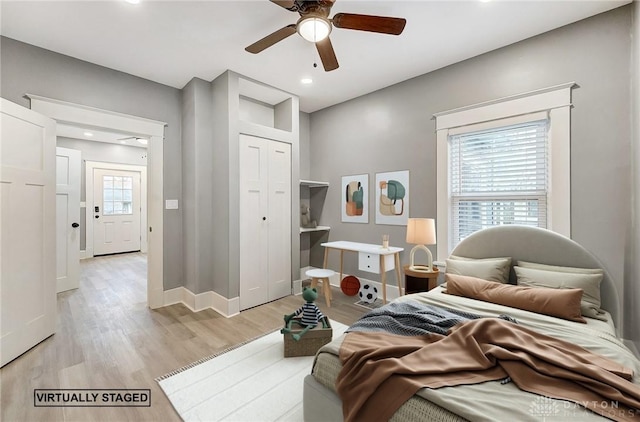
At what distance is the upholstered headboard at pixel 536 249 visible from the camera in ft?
6.73

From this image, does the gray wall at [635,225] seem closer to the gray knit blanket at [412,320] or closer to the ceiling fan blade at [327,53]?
the gray knit blanket at [412,320]

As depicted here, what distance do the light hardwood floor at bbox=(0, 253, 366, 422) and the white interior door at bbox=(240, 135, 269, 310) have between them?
0.24 meters

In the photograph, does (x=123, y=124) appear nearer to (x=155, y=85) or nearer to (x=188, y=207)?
(x=155, y=85)

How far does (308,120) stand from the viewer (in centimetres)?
479

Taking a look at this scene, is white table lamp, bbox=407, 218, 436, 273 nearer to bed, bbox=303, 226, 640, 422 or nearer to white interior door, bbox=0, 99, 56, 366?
bed, bbox=303, 226, 640, 422

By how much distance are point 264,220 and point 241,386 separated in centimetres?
203

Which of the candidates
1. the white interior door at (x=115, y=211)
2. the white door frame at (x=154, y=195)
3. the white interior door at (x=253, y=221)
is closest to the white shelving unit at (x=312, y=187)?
the white interior door at (x=253, y=221)

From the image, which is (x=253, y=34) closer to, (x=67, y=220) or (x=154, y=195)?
(x=154, y=195)

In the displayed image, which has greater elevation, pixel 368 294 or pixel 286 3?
pixel 286 3

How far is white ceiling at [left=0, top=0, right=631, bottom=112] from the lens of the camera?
221cm

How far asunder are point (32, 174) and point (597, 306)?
460 cm

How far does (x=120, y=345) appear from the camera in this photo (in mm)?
2494

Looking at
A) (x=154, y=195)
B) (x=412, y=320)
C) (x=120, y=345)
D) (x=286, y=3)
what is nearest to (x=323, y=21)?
(x=286, y=3)

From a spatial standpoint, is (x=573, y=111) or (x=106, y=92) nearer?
(x=573, y=111)
